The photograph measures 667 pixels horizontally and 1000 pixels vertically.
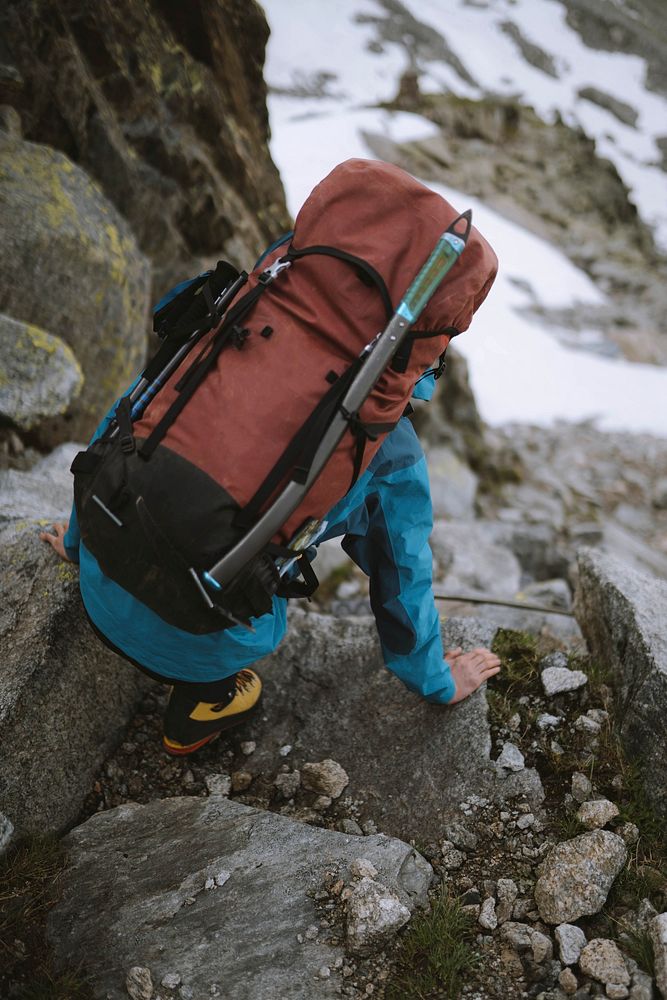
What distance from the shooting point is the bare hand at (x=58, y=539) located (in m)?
3.48

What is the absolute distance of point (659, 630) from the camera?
3.41 m

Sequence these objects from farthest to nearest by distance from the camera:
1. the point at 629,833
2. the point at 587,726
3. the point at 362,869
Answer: the point at 587,726, the point at 629,833, the point at 362,869

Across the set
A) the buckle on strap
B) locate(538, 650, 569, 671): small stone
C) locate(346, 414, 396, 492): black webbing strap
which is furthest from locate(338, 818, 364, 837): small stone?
the buckle on strap

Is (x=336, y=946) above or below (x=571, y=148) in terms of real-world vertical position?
above

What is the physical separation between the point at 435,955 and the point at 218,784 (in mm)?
1419

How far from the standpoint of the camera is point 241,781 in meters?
3.51

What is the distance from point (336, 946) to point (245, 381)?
2113 mm

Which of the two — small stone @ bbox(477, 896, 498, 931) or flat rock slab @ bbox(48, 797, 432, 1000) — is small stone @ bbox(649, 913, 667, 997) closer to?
small stone @ bbox(477, 896, 498, 931)

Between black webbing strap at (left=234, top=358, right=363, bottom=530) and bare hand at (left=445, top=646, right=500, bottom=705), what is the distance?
5.58 ft

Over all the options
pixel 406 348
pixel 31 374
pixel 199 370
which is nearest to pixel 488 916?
pixel 406 348

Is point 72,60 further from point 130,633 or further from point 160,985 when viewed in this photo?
point 160,985

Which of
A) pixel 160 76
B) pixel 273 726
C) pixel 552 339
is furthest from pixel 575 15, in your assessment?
pixel 273 726

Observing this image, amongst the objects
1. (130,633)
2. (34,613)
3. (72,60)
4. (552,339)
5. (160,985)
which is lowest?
(552,339)

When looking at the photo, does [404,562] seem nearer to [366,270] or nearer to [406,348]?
[406,348]
